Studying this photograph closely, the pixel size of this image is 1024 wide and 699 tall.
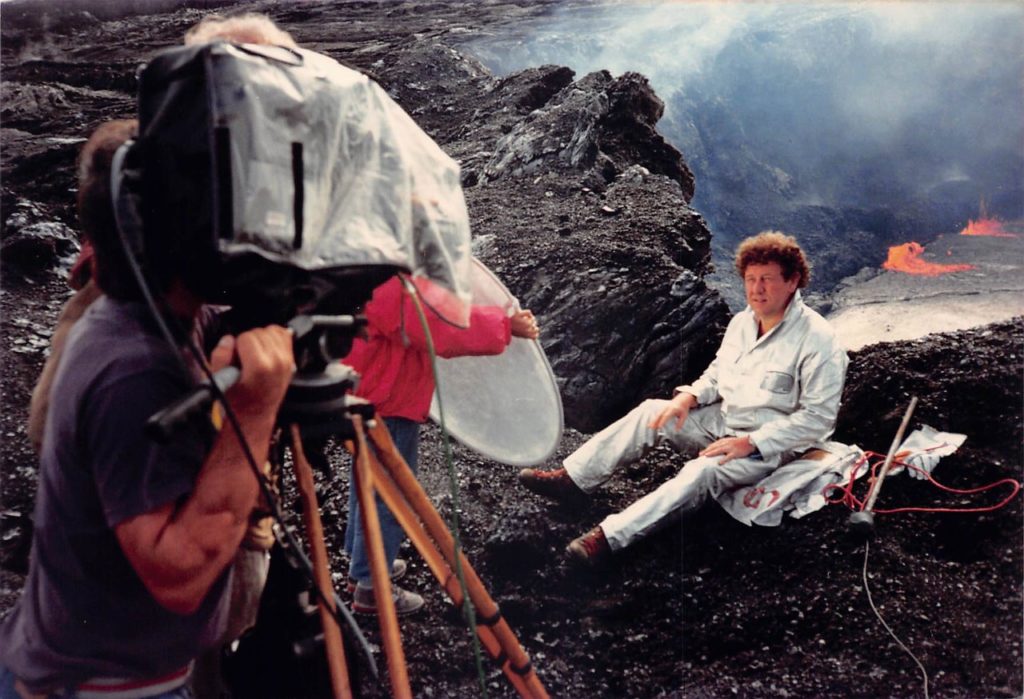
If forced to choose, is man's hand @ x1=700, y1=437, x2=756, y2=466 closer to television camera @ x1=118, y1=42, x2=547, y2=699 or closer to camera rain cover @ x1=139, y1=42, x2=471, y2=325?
television camera @ x1=118, y1=42, x2=547, y2=699

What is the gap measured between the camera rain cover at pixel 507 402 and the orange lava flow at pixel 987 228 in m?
1.65

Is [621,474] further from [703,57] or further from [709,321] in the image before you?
[703,57]

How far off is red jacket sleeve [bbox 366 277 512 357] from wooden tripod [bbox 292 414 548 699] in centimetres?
39

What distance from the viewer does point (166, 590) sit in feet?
3.60

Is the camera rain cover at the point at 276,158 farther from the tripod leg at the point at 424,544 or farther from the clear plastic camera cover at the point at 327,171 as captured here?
the tripod leg at the point at 424,544

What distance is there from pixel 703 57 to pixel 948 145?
884mm

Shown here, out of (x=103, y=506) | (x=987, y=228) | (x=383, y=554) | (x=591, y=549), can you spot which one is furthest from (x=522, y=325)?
(x=987, y=228)

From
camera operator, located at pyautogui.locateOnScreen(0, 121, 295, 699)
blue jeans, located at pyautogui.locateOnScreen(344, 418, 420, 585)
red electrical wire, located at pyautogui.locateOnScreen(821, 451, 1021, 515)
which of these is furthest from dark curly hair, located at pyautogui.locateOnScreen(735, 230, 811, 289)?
camera operator, located at pyautogui.locateOnScreen(0, 121, 295, 699)

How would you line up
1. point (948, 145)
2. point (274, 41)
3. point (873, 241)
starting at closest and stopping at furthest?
1. point (274, 41)
2. point (948, 145)
3. point (873, 241)

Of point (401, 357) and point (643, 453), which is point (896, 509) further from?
point (401, 357)

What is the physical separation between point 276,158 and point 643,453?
6.23 feet

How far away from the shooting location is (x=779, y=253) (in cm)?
262

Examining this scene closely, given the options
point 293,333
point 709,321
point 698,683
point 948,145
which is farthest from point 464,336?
point 948,145

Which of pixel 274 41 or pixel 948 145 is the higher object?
pixel 274 41
